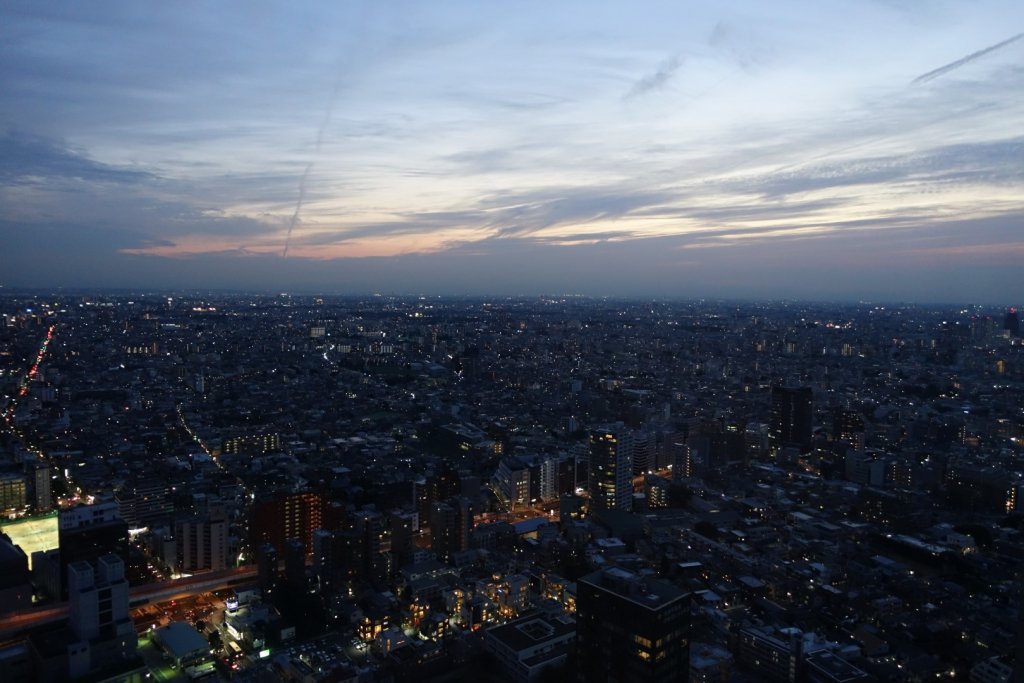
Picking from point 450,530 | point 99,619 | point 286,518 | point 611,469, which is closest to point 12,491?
point 286,518

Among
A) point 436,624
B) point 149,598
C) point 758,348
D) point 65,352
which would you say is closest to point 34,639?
point 149,598

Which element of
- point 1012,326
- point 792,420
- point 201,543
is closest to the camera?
point 201,543

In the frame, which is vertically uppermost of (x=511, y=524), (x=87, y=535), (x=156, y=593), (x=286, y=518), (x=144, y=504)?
(x=87, y=535)

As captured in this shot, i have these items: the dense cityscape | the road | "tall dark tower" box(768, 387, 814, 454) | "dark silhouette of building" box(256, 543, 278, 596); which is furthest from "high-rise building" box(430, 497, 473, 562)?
"tall dark tower" box(768, 387, 814, 454)

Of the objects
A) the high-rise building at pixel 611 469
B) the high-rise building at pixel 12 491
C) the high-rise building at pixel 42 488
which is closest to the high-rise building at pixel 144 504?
the high-rise building at pixel 42 488

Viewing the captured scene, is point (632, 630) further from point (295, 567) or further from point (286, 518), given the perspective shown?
point (286, 518)

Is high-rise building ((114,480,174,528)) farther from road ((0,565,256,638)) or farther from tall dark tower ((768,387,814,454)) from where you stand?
tall dark tower ((768,387,814,454))

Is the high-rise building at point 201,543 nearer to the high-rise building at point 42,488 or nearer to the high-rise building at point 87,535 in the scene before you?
the high-rise building at point 87,535
